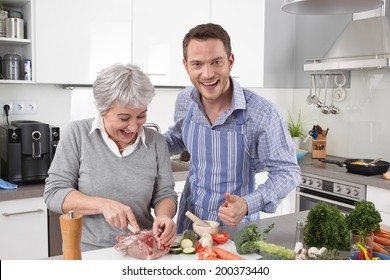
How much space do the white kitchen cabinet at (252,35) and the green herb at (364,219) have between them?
217cm

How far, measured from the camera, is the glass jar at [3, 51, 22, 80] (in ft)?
9.14

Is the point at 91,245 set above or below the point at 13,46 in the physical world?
below

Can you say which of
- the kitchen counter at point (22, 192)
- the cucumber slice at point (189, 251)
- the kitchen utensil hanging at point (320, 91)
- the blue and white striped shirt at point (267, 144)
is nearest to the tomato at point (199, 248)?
the cucumber slice at point (189, 251)

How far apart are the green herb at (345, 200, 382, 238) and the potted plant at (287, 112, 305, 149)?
2529 millimetres

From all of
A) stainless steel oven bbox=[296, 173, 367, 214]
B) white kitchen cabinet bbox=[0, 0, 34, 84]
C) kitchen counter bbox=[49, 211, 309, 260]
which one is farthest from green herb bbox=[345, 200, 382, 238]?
white kitchen cabinet bbox=[0, 0, 34, 84]

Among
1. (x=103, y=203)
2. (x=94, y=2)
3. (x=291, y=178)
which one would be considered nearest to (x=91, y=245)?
(x=103, y=203)

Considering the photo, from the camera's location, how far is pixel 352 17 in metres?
3.67

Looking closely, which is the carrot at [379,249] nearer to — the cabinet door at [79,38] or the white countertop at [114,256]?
the white countertop at [114,256]

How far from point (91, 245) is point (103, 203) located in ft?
0.69

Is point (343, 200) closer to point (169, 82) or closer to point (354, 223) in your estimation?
point (169, 82)

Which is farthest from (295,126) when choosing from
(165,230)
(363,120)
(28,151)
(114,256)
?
(114,256)

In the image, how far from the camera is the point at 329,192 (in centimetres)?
322

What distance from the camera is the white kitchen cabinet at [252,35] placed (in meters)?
3.51

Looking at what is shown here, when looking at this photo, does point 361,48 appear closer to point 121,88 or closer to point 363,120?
point 363,120
